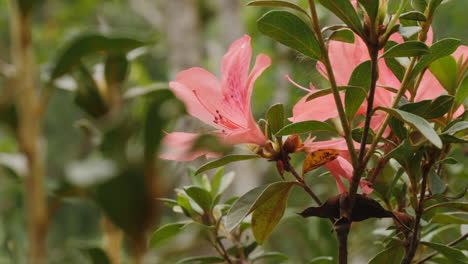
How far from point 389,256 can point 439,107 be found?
0.14 metres

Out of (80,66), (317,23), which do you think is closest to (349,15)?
(317,23)

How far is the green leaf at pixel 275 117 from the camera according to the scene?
18.4 inches

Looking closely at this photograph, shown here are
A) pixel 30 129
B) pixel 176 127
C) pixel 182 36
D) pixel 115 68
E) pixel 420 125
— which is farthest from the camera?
pixel 182 36

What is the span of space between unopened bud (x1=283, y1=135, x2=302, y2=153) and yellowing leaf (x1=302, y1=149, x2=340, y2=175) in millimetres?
12

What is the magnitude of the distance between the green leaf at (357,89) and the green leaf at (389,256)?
132 mm

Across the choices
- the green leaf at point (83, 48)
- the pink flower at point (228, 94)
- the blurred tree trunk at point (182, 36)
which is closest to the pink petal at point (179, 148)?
the pink flower at point (228, 94)

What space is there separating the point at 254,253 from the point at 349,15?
0.34 m

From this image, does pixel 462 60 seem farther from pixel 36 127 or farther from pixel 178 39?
pixel 178 39

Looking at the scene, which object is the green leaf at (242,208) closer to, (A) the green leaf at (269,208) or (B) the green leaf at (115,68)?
(A) the green leaf at (269,208)

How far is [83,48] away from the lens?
757 millimetres

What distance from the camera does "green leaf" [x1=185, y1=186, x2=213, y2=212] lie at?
1.84 ft

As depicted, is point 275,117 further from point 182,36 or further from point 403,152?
point 182,36

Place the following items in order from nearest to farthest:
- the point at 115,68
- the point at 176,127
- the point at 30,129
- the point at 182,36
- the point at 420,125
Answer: the point at 420,125, the point at 30,129, the point at 115,68, the point at 176,127, the point at 182,36

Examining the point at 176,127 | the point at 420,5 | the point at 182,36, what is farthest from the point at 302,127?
the point at 182,36
